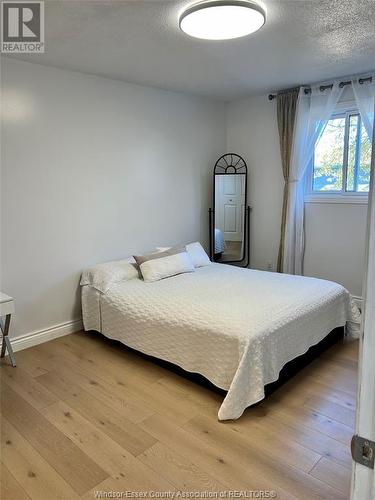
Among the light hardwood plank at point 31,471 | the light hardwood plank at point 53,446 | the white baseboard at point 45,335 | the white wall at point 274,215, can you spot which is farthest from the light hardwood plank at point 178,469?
the white wall at point 274,215

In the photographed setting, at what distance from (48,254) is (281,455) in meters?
2.48

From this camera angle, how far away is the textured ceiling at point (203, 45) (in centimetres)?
218

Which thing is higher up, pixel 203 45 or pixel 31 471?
pixel 203 45

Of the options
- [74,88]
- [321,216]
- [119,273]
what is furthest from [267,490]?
[74,88]

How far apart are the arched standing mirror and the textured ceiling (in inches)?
44.0

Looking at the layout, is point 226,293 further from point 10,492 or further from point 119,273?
point 10,492

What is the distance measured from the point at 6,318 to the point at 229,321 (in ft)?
5.78

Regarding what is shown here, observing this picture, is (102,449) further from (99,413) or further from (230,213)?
(230,213)

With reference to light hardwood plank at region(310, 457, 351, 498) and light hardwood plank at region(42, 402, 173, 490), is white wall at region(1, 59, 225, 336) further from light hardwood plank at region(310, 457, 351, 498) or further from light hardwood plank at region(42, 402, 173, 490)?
light hardwood plank at region(310, 457, 351, 498)

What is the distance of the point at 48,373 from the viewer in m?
2.82

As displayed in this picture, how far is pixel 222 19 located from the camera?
2.21 m

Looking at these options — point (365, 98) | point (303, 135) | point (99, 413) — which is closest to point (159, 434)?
point (99, 413)

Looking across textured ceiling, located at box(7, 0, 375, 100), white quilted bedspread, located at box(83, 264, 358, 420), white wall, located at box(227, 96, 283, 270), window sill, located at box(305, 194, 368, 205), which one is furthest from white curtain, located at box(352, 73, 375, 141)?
white quilted bedspread, located at box(83, 264, 358, 420)

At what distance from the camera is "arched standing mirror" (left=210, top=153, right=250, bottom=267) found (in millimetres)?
4742
